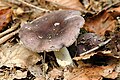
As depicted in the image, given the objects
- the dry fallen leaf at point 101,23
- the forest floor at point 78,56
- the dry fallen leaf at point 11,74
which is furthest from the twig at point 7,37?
the dry fallen leaf at point 101,23

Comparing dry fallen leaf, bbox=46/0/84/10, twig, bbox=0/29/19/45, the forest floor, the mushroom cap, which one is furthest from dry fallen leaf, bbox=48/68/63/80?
dry fallen leaf, bbox=46/0/84/10

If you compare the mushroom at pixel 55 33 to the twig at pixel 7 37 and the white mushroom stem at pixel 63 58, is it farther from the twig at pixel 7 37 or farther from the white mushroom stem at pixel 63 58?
the twig at pixel 7 37

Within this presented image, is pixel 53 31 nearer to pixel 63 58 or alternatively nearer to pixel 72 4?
pixel 63 58

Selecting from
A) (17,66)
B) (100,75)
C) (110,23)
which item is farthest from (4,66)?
(110,23)

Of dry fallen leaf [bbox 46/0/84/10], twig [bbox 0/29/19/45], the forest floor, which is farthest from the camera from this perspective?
dry fallen leaf [bbox 46/0/84/10]

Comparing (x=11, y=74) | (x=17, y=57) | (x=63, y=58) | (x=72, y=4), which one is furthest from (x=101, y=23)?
(x=11, y=74)

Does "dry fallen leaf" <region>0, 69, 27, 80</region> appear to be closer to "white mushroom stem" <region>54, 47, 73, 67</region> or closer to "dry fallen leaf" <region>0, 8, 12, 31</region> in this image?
"white mushroom stem" <region>54, 47, 73, 67</region>

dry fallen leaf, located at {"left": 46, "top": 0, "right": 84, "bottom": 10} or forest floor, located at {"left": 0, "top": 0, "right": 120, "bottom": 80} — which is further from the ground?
dry fallen leaf, located at {"left": 46, "top": 0, "right": 84, "bottom": 10}
